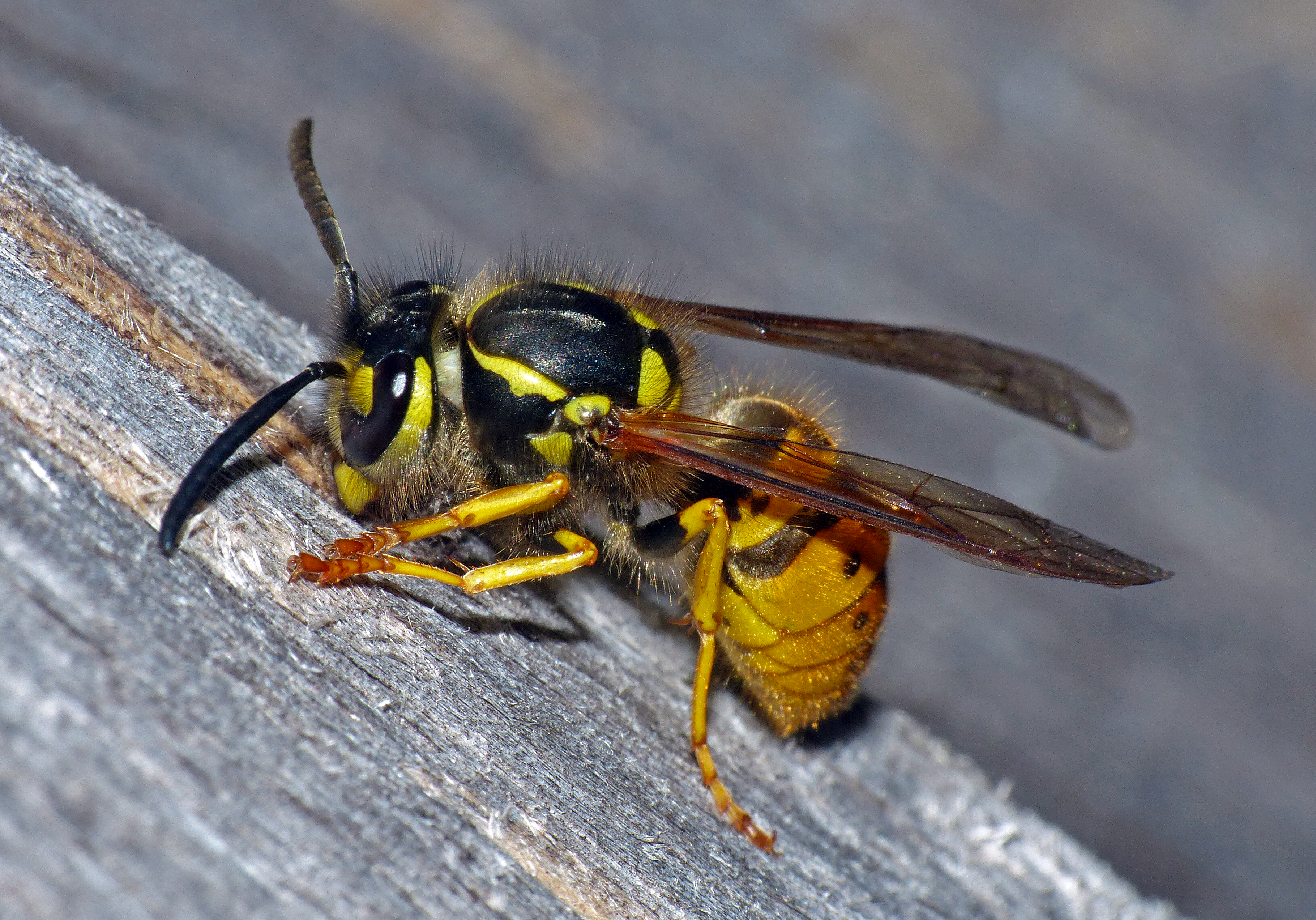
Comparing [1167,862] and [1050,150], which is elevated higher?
[1050,150]

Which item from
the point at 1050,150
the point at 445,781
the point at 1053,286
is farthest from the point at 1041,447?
the point at 445,781

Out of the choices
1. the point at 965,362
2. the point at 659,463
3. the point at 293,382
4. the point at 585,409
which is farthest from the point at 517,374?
the point at 965,362

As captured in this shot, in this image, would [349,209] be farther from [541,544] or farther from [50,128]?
[541,544]

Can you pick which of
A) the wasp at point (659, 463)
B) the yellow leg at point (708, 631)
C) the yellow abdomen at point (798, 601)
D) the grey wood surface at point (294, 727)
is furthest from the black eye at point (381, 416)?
the yellow abdomen at point (798, 601)

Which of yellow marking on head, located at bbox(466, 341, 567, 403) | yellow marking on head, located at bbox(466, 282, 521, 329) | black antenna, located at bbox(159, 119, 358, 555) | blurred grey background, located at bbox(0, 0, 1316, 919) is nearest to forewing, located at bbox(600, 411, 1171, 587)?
yellow marking on head, located at bbox(466, 341, 567, 403)

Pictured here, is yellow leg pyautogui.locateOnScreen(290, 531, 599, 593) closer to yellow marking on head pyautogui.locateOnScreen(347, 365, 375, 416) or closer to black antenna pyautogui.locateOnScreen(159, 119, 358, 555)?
black antenna pyautogui.locateOnScreen(159, 119, 358, 555)

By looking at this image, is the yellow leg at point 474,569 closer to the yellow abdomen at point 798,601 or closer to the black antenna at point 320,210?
the yellow abdomen at point 798,601
